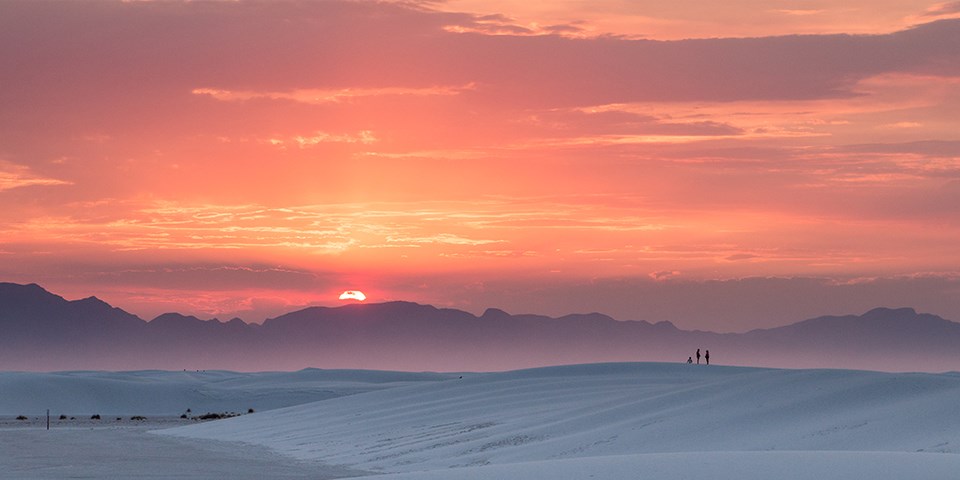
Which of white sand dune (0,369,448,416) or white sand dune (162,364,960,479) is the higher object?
white sand dune (162,364,960,479)

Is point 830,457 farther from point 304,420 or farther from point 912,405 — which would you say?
point 304,420

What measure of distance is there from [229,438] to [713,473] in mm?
27887

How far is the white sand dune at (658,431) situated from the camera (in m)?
13.6

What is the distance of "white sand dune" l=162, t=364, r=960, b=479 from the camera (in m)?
13.6

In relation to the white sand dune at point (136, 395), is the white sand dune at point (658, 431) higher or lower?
higher

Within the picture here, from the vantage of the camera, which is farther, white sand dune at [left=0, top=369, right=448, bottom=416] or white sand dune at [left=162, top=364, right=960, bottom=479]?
white sand dune at [left=0, top=369, right=448, bottom=416]

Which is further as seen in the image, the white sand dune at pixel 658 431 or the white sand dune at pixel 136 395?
the white sand dune at pixel 136 395

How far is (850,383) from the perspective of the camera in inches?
1063

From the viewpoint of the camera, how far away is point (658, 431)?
25.3 metres

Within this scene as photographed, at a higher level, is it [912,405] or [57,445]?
[912,405]

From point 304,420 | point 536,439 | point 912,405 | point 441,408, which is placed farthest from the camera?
point 304,420

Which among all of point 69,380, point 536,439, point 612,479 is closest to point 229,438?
point 536,439

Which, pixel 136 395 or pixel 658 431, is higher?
pixel 658 431

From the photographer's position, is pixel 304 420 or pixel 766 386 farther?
pixel 304 420
